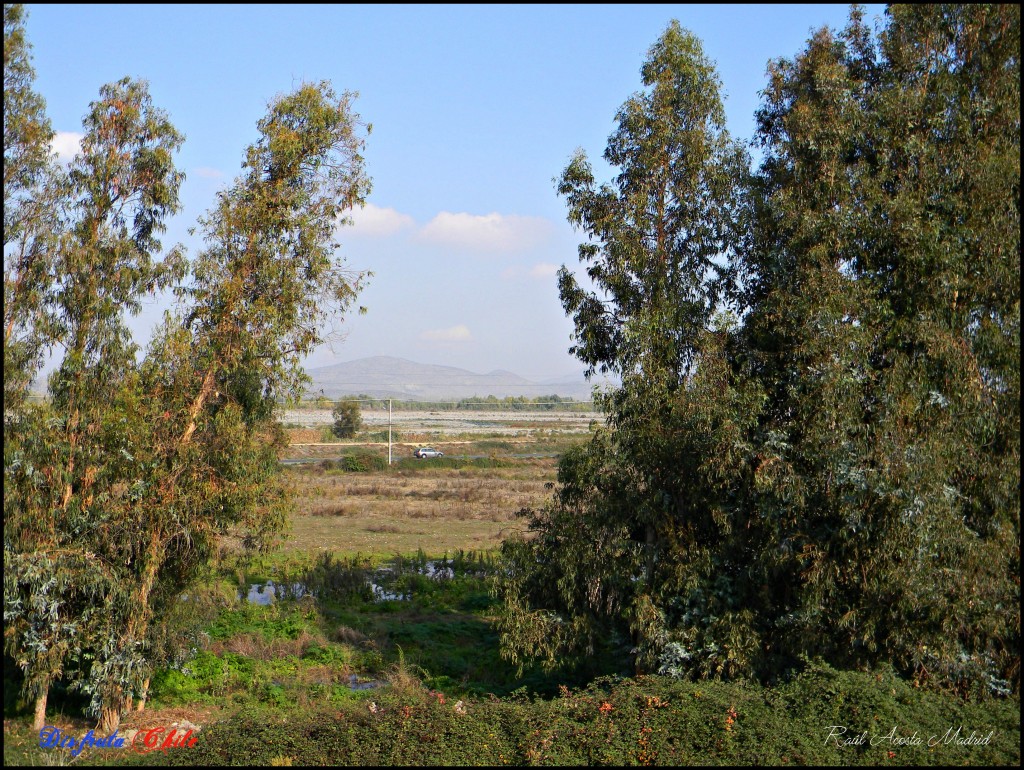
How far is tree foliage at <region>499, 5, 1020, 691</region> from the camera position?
1071cm

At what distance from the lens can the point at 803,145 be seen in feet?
40.0

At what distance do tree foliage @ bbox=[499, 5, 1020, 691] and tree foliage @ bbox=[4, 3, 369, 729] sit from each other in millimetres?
4329

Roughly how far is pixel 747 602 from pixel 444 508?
85.8ft

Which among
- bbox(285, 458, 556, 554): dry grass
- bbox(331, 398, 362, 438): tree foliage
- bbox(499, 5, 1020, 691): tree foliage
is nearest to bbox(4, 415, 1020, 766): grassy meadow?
bbox(499, 5, 1020, 691): tree foliage

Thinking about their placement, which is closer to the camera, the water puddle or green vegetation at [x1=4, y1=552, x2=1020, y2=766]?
green vegetation at [x1=4, y1=552, x2=1020, y2=766]

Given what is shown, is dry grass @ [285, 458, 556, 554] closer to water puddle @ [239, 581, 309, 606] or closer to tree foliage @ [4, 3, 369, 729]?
water puddle @ [239, 581, 309, 606]

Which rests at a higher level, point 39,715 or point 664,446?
point 664,446

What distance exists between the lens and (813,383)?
1127 centimetres

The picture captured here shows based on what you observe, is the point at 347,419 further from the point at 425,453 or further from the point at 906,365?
the point at 906,365

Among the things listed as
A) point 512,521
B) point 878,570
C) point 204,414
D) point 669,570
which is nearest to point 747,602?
point 669,570

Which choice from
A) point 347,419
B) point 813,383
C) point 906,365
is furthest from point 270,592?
point 347,419

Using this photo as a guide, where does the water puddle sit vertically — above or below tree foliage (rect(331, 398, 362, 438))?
below

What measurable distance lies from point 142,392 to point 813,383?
9365mm

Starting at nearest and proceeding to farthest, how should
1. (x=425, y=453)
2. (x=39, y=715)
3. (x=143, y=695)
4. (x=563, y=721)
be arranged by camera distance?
(x=563, y=721)
(x=39, y=715)
(x=143, y=695)
(x=425, y=453)
